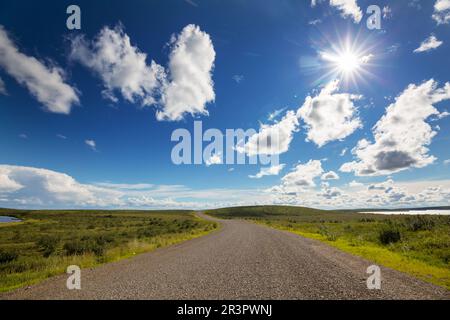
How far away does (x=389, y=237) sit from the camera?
1745cm

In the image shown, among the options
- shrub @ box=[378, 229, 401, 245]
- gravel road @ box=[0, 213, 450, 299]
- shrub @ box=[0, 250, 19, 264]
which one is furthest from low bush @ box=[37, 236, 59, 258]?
shrub @ box=[378, 229, 401, 245]

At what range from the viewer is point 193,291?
6742 millimetres

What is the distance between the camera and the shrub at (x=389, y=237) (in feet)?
56.3

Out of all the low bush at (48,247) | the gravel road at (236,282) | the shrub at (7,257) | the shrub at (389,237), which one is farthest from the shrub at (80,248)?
the shrub at (389,237)

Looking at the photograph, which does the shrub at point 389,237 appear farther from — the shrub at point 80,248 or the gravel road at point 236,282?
the shrub at point 80,248

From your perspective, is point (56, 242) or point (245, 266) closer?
point (245, 266)

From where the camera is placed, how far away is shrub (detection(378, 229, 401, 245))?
17.2 m

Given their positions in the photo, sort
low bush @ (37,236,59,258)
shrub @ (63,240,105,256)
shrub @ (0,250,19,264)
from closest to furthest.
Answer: shrub @ (0,250,19,264), shrub @ (63,240,105,256), low bush @ (37,236,59,258)

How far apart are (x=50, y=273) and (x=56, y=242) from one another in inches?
464

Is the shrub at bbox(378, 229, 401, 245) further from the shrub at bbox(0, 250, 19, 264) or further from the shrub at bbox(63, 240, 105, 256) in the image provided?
the shrub at bbox(0, 250, 19, 264)
